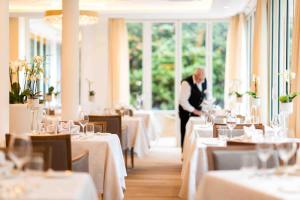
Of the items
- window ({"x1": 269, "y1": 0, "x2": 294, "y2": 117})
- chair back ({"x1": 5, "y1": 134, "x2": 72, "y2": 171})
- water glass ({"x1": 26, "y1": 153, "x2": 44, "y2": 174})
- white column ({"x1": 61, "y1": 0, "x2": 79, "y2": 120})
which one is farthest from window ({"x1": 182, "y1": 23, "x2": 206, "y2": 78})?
water glass ({"x1": 26, "y1": 153, "x2": 44, "y2": 174})

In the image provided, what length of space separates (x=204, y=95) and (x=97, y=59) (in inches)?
159

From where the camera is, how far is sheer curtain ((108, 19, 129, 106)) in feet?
44.3

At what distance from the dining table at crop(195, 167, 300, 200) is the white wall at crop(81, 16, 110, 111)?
1004cm

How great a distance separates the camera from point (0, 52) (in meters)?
5.77

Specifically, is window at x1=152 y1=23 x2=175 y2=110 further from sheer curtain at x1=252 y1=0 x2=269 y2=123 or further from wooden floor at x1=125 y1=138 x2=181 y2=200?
sheer curtain at x1=252 y1=0 x2=269 y2=123

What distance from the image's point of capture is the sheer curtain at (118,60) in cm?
1350

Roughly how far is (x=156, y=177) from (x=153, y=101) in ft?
17.7

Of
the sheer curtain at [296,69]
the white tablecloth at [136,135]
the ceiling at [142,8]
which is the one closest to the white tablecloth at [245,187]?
the sheer curtain at [296,69]

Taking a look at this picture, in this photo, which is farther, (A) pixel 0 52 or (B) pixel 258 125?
(B) pixel 258 125

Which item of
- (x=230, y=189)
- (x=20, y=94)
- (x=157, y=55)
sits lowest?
(x=230, y=189)

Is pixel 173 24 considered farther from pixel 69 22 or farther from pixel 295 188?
pixel 295 188

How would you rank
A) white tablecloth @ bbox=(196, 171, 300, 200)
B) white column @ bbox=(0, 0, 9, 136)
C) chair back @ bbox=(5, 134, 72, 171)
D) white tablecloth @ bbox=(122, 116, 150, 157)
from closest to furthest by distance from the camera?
white tablecloth @ bbox=(196, 171, 300, 200) → chair back @ bbox=(5, 134, 72, 171) → white column @ bbox=(0, 0, 9, 136) → white tablecloth @ bbox=(122, 116, 150, 157)

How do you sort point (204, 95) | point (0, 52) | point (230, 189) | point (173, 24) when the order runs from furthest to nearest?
point (173, 24) < point (204, 95) < point (0, 52) < point (230, 189)

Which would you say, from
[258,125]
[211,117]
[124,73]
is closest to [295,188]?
[258,125]
